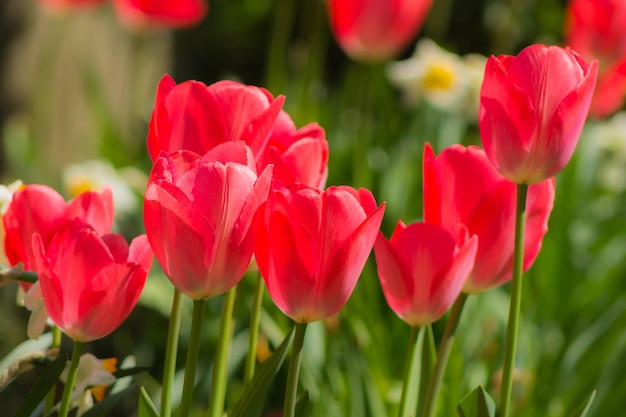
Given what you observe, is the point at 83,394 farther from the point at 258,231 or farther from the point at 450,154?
the point at 450,154

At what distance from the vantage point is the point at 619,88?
89.0 inches

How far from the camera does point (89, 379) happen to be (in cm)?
59

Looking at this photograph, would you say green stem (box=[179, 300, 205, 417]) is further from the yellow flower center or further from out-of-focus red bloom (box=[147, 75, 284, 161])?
the yellow flower center

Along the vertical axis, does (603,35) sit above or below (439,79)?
above

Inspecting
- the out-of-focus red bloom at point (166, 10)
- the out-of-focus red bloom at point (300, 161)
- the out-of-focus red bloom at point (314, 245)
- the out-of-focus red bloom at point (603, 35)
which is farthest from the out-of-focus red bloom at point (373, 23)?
the out-of-focus red bloom at point (314, 245)

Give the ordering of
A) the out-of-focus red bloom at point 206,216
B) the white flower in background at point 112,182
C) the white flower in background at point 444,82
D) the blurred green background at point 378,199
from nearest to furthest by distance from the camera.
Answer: the out-of-focus red bloom at point 206,216 → the blurred green background at point 378,199 → the white flower in background at point 112,182 → the white flower in background at point 444,82

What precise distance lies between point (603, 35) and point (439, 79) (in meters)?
0.45

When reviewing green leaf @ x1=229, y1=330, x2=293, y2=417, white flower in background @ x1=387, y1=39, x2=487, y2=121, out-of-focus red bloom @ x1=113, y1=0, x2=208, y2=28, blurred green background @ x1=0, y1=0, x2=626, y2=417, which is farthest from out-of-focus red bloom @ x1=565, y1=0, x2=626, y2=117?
green leaf @ x1=229, y1=330, x2=293, y2=417

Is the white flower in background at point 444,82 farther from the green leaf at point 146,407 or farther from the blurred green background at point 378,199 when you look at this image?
the green leaf at point 146,407

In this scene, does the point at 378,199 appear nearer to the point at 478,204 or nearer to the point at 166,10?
the point at 166,10

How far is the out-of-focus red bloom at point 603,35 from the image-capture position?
6.84ft

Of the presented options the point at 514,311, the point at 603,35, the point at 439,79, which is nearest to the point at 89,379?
the point at 514,311

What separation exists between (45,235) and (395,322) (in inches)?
44.2

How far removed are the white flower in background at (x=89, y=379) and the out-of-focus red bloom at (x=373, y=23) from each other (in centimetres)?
156
